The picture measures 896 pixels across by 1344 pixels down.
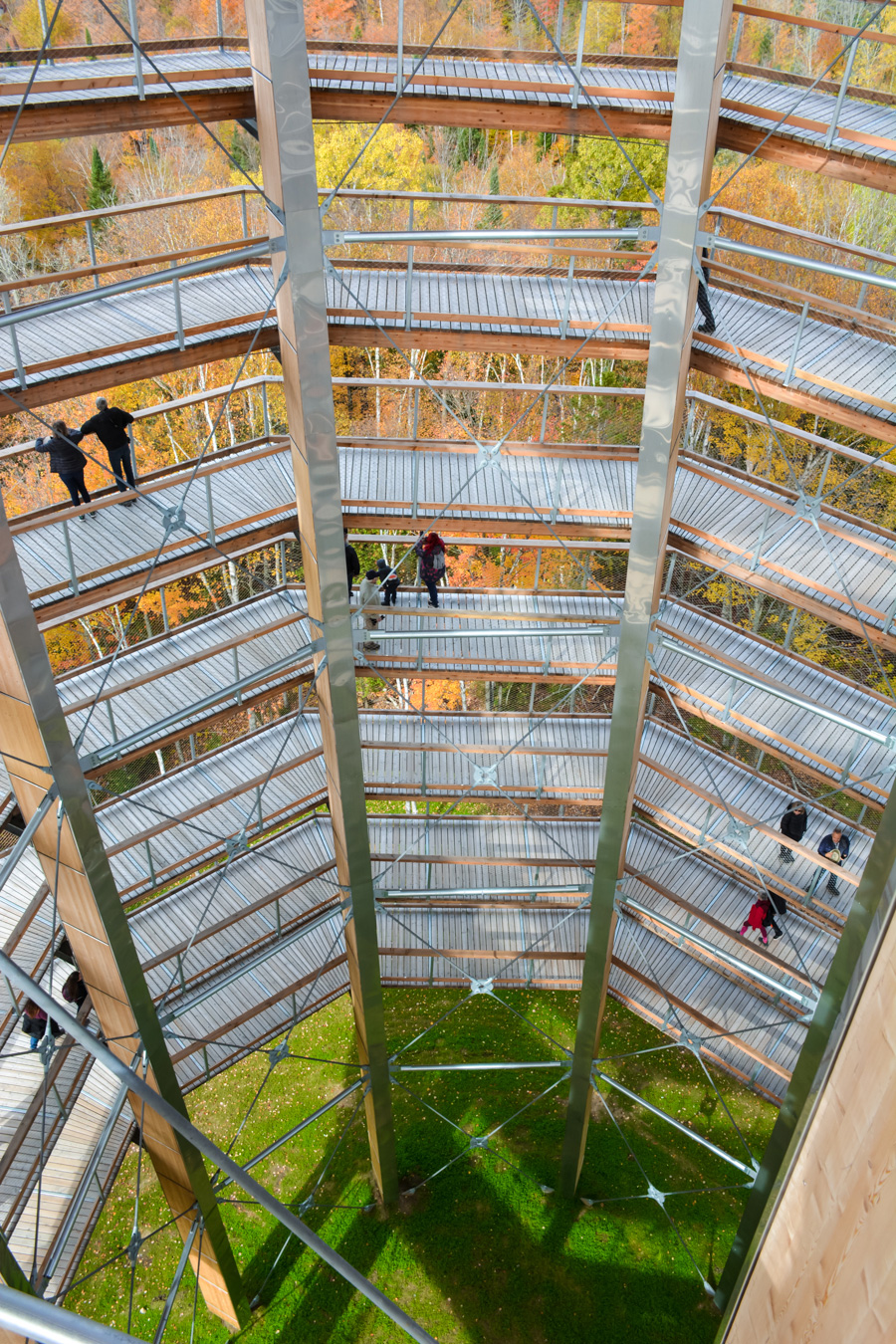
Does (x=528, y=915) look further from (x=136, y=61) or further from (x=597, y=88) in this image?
(x=136, y=61)

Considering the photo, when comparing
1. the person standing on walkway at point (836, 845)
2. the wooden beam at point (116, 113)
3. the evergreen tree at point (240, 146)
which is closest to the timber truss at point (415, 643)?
the wooden beam at point (116, 113)

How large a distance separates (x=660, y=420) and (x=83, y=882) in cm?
459

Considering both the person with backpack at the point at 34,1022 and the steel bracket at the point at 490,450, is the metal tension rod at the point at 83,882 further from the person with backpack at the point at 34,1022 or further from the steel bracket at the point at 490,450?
the steel bracket at the point at 490,450

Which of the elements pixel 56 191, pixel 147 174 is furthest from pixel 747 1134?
pixel 56 191

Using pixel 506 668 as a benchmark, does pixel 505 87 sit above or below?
above

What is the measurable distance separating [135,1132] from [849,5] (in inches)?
924

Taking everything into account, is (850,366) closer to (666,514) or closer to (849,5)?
(666,514)

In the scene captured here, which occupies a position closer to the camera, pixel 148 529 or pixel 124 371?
pixel 124 371

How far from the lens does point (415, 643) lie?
33.5 ft

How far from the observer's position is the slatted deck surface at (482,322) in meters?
7.30

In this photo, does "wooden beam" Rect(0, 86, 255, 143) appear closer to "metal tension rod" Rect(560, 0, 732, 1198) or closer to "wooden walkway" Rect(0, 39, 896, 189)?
"wooden walkway" Rect(0, 39, 896, 189)

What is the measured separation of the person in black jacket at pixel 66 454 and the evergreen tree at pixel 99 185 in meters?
12.7

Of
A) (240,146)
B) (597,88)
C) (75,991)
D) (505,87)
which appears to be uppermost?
(240,146)

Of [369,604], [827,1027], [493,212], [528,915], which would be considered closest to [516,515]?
[369,604]
